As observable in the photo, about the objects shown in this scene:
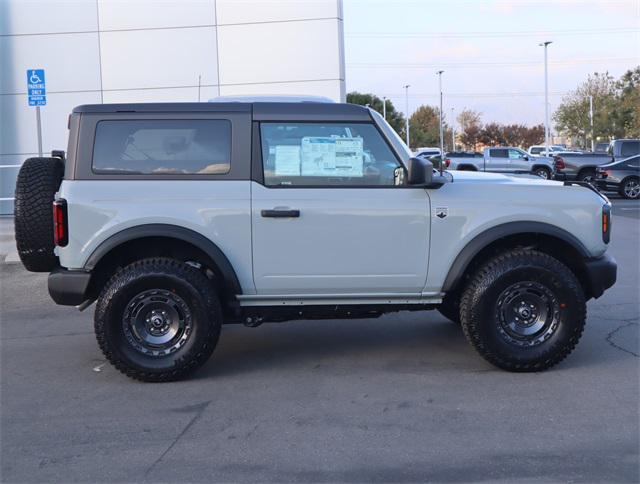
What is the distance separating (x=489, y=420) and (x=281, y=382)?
169cm

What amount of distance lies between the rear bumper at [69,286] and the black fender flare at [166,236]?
9cm

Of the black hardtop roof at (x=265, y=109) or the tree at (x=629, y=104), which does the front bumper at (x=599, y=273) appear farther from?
the tree at (x=629, y=104)

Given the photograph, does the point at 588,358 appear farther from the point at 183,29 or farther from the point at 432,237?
the point at 183,29

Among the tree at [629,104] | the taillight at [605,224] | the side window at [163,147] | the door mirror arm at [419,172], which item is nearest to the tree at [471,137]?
the tree at [629,104]

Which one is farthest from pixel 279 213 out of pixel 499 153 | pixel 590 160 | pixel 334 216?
pixel 499 153

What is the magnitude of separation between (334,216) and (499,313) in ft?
4.85

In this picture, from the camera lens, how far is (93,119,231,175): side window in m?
6.30

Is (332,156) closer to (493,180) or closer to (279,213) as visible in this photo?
(279,213)

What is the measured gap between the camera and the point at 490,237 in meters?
6.28

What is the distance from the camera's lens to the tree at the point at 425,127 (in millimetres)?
78812

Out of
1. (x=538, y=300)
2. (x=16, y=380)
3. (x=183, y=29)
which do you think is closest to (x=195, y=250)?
(x=16, y=380)

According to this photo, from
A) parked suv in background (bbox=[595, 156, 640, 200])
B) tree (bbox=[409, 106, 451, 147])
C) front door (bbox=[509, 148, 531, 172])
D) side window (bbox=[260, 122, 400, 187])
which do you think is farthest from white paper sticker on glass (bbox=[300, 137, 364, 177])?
tree (bbox=[409, 106, 451, 147])

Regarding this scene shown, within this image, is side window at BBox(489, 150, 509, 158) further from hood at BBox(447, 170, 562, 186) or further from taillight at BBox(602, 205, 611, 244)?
taillight at BBox(602, 205, 611, 244)

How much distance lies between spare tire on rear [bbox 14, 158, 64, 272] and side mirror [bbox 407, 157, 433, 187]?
2.78 meters
